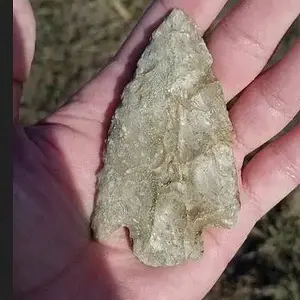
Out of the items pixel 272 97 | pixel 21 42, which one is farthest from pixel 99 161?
pixel 272 97

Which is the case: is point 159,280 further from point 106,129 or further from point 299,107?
point 299,107

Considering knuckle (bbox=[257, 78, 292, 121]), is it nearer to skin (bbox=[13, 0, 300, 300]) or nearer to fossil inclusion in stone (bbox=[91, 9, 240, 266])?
skin (bbox=[13, 0, 300, 300])

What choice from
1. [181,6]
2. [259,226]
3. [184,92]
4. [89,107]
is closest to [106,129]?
[89,107]

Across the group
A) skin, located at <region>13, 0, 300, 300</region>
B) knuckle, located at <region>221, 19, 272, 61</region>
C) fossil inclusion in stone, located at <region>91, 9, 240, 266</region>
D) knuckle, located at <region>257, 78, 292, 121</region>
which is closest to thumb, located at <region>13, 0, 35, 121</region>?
skin, located at <region>13, 0, 300, 300</region>

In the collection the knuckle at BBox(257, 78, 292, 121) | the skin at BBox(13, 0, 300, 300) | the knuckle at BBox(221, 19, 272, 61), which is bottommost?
the skin at BBox(13, 0, 300, 300)

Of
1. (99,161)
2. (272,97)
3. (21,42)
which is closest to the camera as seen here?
(21,42)

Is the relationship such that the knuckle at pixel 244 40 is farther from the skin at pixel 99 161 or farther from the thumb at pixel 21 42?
the thumb at pixel 21 42

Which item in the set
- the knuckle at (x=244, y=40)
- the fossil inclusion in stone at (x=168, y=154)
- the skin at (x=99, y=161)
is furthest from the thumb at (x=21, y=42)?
the knuckle at (x=244, y=40)

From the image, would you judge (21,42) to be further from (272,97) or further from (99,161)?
(272,97)
